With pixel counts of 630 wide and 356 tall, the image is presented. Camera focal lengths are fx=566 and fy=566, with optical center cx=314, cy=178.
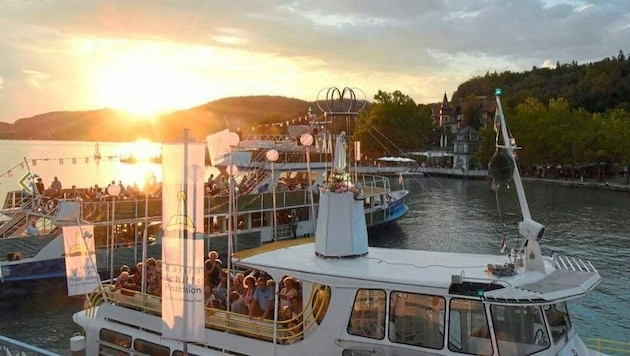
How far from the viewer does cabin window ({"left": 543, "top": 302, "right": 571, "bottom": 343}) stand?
8703 millimetres

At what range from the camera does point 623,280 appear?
94.7 feet

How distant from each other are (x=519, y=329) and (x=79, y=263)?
10817 millimetres

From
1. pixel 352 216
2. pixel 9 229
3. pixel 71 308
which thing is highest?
pixel 352 216

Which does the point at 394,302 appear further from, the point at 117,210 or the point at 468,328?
the point at 117,210

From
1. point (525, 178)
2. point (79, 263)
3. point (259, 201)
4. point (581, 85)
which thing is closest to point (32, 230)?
point (259, 201)

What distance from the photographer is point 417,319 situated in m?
8.85

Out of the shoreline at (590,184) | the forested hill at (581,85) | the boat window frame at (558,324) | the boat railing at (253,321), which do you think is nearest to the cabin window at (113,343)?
the boat railing at (253,321)

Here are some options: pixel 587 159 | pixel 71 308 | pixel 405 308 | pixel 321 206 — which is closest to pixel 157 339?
pixel 321 206

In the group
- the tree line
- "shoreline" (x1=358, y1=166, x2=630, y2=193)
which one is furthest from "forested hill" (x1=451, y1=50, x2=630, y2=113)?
"shoreline" (x1=358, y1=166, x2=630, y2=193)

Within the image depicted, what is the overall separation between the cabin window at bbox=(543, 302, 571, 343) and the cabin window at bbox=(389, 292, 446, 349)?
5.39ft

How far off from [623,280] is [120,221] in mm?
25236

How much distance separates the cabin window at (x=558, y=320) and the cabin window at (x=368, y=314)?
2.49 meters

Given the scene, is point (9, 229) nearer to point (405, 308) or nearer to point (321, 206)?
point (321, 206)

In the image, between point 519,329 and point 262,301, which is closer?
point 519,329
